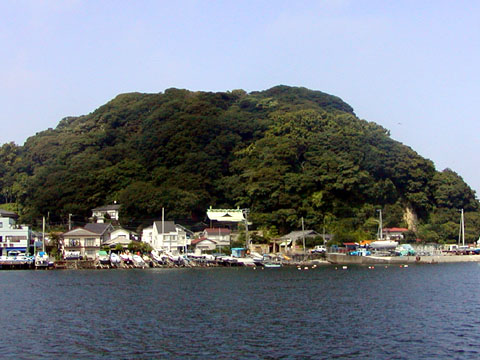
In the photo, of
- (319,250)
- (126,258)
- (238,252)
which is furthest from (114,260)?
(319,250)

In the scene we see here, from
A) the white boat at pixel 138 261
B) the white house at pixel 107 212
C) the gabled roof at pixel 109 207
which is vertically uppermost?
the gabled roof at pixel 109 207

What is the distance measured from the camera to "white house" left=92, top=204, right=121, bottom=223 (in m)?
90.8

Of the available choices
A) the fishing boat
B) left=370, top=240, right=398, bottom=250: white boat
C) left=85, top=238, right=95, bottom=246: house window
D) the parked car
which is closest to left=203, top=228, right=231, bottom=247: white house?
the parked car

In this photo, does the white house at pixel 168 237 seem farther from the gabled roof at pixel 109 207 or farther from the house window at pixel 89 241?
the gabled roof at pixel 109 207

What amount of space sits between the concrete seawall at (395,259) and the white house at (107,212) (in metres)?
33.8

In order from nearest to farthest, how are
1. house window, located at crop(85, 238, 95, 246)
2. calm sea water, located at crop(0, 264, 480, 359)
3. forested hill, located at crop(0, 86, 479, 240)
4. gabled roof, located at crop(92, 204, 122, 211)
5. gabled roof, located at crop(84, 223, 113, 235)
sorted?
1. calm sea water, located at crop(0, 264, 480, 359)
2. house window, located at crop(85, 238, 95, 246)
3. gabled roof, located at crop(84, 223, 113, 235)
4. forested hill, located at crop(0, 86, 479, 240)
5. gabled roof, located at crop(92, 204, 122, 211)

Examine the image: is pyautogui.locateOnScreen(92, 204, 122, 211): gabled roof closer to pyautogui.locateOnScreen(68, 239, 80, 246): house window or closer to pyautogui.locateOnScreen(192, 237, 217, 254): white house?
pyautogui.locateOnScreen(68, 239, 80, 246): house window

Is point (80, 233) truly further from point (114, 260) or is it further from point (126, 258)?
point (126, 258)

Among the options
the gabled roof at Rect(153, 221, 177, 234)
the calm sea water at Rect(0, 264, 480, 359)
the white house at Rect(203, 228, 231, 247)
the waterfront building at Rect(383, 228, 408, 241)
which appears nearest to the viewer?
the calm sea water at Rect(0, 264, 480, 359)

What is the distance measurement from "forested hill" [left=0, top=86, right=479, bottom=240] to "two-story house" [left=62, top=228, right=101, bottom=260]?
1104 centimetres

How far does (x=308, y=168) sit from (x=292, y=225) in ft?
36.5

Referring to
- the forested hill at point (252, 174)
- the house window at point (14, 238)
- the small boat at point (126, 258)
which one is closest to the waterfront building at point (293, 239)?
the forested hill at point (252, 174)

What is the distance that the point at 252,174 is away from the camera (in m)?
91.5

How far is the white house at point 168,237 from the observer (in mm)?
78000
